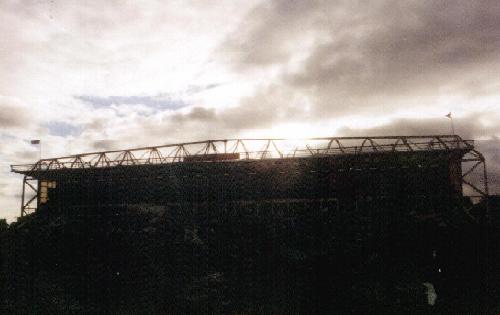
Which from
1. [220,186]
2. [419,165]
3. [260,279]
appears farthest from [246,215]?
[419,165]

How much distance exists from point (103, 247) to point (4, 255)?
22.7 ft

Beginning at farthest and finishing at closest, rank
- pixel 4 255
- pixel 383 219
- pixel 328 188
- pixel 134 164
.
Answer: pixel 134 164, pixel 328 188, pixel 383 219, pixel 4 255

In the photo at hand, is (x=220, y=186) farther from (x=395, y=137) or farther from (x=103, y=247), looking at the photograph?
(x=395, y=137)

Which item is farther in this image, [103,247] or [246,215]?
[246,215]

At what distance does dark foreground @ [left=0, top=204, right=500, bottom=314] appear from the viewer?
21.5 metres

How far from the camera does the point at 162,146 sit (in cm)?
3225

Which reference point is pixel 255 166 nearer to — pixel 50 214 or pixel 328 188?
pixel 328 188

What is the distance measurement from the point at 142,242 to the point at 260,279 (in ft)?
31.8

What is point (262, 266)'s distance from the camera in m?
24.0

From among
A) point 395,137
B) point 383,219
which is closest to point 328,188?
point 383,219

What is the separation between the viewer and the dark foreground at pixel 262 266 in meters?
21.5

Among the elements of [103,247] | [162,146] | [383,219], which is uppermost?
[162,146]

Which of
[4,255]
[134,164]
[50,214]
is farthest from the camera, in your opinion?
[50,214]

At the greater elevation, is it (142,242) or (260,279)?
(142,242)
